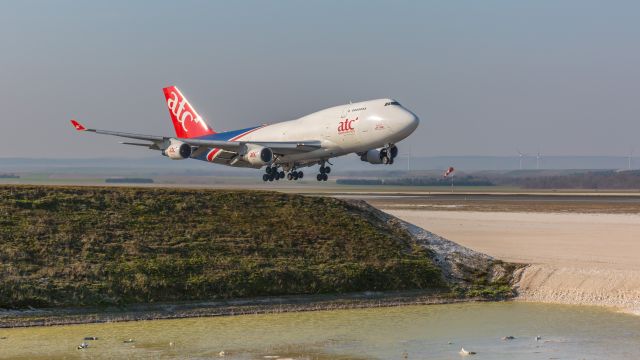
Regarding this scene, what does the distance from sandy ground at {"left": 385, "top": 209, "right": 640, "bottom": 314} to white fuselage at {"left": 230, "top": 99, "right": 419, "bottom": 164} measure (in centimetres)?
809

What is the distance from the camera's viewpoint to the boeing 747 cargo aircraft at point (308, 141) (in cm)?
7131

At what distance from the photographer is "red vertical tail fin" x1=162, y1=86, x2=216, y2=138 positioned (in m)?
98.4

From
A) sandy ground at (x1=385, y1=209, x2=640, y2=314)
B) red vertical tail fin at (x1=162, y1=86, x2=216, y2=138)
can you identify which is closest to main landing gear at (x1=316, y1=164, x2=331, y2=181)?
sandy ground at (x1=385, y1=209, x2=640, y2=314)

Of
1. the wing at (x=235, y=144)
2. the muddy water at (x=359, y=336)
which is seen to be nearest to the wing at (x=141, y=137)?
the wing at (x=235, y=144)

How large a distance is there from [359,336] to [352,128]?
37.9 m

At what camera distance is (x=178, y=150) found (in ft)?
261

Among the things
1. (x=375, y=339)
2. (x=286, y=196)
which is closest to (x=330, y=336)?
(x=375, y=339)

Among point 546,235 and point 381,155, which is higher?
point 381,155

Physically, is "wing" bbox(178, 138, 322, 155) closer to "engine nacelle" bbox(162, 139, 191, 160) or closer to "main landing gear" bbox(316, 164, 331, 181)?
"engine nacelle" bbox(162, 139, 191, 160)

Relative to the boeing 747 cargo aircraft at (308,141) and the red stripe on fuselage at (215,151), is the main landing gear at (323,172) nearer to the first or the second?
the boeing 747 cargo aircraft at (308,141)

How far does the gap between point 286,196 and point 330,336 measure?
23.1 m

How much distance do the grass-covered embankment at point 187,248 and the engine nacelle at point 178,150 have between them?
22.1 meters

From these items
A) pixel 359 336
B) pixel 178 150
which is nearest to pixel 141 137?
pixel 178 150

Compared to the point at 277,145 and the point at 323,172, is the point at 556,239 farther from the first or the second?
the point at 323,172
